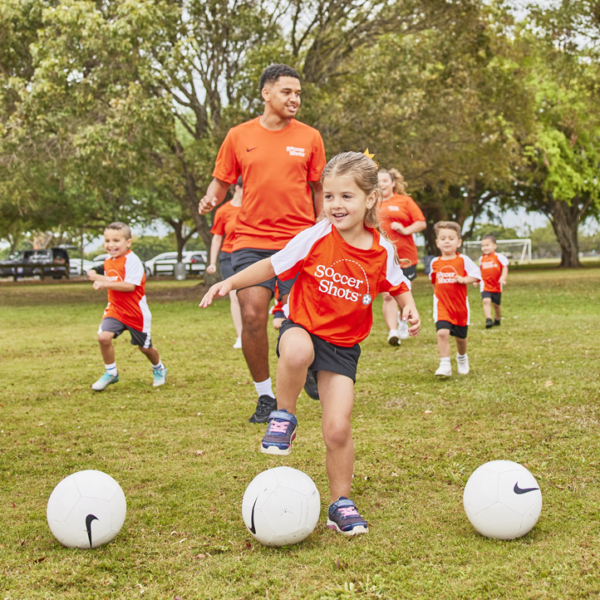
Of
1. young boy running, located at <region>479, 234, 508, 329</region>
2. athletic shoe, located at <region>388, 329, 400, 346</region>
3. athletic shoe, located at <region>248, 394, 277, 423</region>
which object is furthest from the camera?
young boy running, located at <region>479, 234, 508, 329</region>

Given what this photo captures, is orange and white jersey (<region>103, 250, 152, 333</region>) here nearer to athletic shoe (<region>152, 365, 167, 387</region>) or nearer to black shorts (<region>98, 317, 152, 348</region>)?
black shorts (<region>98, 317, 152, 348</region>)

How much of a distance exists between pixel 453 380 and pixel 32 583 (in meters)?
5.08

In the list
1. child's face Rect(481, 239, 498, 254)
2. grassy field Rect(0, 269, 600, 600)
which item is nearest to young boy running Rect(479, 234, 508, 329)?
child's face Rect(481, 239, 498, 254)

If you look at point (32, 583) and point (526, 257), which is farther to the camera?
point (526, 257)

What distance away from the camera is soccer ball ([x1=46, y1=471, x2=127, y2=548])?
10.6 ft

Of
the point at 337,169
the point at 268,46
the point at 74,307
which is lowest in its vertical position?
the point at 74,307

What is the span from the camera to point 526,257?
60438 mm

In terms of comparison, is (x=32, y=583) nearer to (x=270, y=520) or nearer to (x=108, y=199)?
(x=270, y=520)

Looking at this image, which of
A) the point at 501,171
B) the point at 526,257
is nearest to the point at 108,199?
the point at 501,171

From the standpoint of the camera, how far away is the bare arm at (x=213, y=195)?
5301 mm

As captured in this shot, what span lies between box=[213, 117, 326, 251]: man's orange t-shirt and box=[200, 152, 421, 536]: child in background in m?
1.56

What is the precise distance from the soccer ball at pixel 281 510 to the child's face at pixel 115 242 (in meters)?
4.34

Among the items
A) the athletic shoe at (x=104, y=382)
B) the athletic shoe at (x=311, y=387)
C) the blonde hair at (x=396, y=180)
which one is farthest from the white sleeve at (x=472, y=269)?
the athletic shoe at (x=104, y=382)

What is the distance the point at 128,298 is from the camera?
7.14 metres
